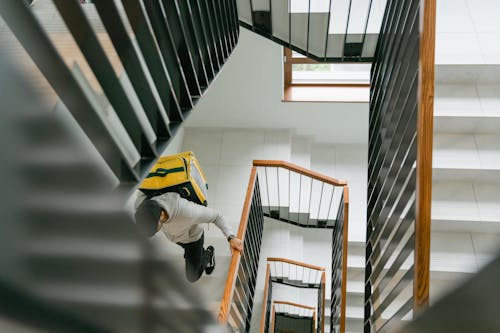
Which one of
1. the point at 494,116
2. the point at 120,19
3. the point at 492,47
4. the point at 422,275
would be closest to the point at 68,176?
the point at 120,19

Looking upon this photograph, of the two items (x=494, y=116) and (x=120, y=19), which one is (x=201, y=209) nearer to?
(x=120, y=19)

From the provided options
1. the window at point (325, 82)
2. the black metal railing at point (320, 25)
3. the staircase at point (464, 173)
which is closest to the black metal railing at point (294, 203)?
the window at point (325, 82)

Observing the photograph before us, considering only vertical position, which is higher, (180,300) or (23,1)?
(23,1)

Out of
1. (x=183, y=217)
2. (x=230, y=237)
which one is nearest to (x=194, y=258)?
(x=230, y=237)

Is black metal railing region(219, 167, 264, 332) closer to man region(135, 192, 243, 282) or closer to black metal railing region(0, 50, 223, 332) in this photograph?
man region(135, 192, 243, 282)

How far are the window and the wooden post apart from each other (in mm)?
4247

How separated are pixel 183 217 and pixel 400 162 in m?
1.50

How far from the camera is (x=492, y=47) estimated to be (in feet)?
11.1

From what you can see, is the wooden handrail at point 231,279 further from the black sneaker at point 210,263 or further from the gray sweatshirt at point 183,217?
the black sneaker at point 210,263

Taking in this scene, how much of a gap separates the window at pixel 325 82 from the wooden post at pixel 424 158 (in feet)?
13.9

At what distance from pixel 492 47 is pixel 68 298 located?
12.8 feet

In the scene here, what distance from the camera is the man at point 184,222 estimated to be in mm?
2555

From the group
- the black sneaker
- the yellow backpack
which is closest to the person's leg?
the black sneaker

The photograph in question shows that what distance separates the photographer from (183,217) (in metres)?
2.93
